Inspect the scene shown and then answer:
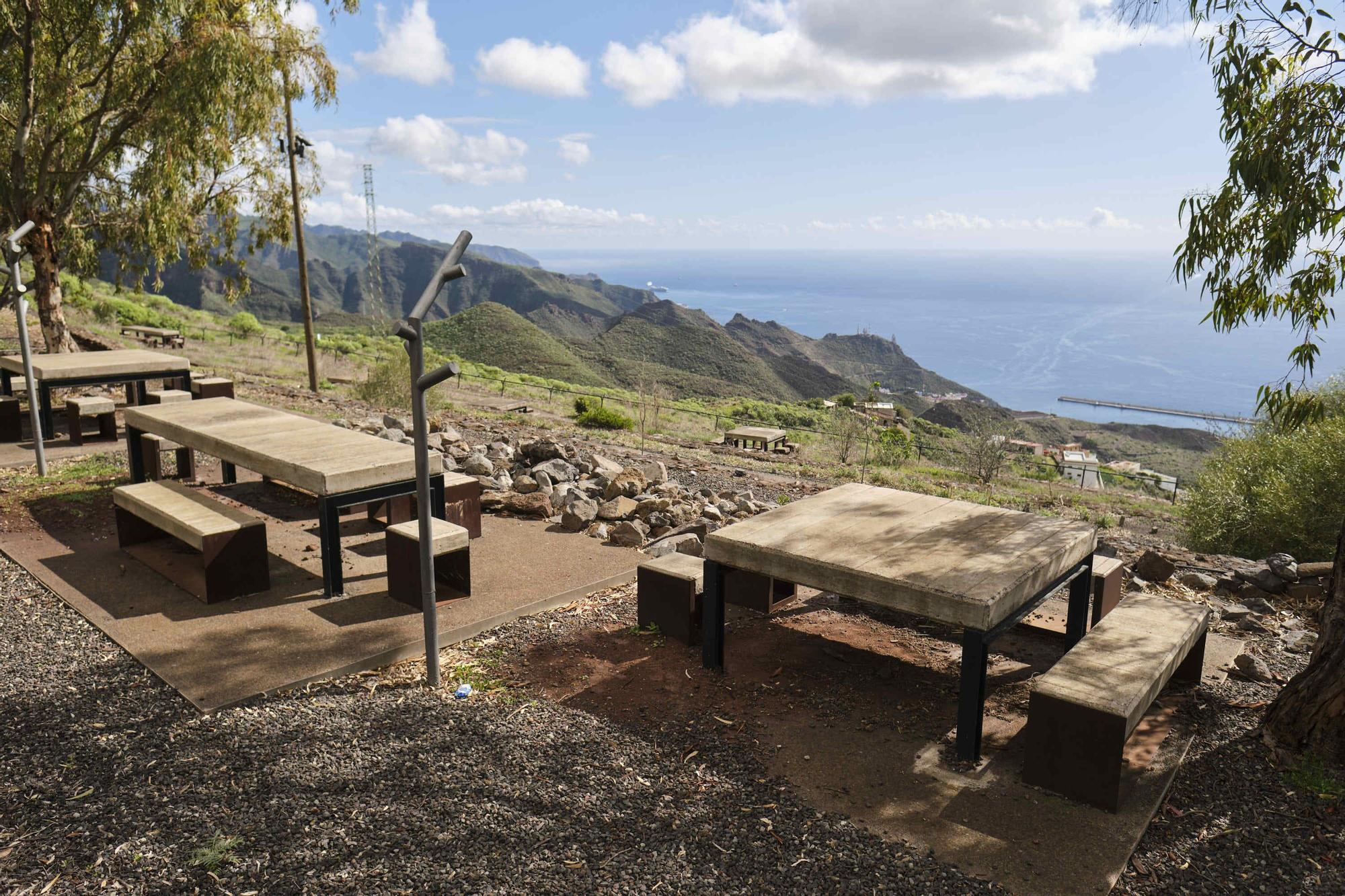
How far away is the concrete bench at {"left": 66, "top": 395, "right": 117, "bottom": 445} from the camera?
9070 millimetres

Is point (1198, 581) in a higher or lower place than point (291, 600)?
lower

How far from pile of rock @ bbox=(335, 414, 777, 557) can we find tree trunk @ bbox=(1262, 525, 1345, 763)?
3.22 metres

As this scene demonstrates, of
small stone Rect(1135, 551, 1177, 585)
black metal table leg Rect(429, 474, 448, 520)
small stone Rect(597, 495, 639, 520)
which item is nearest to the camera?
black metal table leg Rect(429, 474, 448, 520)

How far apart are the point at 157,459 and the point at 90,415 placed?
2.27m

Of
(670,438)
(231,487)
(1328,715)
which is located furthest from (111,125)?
(1328,715)

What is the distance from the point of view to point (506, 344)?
54.1 meters

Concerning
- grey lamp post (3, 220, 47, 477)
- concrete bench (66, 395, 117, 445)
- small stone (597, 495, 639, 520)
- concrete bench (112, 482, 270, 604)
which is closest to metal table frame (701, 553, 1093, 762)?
small stone (597, 495, 639, 520)

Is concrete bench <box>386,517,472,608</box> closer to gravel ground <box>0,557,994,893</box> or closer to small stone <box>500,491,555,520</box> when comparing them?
gravel ground <box>0,557,994,893</box>

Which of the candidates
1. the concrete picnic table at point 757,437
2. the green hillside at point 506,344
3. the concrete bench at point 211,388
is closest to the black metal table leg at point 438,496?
the concrete bench at point 211,388

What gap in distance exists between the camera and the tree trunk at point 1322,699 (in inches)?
134

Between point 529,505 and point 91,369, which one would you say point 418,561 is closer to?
point 529,505

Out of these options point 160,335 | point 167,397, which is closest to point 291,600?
point 167,397

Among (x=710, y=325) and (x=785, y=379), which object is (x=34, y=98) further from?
(x=710, y=325)

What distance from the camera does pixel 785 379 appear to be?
70375 mm
